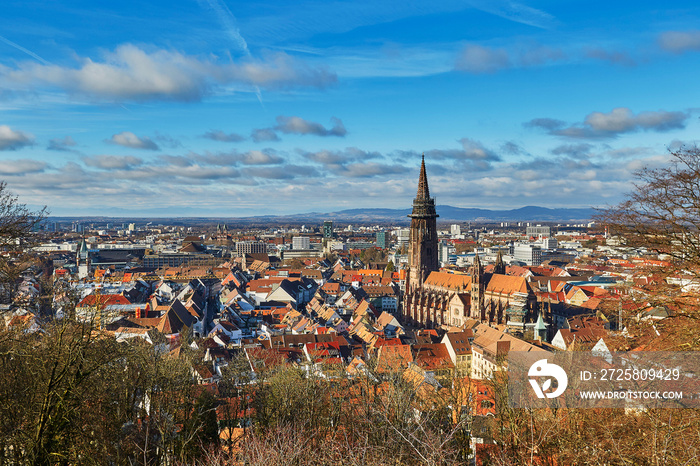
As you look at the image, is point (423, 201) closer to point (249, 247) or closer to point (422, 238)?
point (422, 238)

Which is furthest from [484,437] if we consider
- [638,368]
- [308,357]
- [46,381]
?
[308,357]

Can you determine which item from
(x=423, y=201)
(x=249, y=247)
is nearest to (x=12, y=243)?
(x=423, y=201)

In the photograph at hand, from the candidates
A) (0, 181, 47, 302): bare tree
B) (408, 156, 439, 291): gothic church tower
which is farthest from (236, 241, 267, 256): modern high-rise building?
(0, 181, 47, 302): bare tree

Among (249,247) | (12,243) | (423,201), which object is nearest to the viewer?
(12,243)

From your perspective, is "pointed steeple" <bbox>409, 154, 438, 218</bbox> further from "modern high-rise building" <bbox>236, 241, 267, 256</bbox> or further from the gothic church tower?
"modern high-rise building" <bbox>236, 241, 267, 256</bbox>

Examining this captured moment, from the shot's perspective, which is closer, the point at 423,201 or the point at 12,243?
the point at 12,243

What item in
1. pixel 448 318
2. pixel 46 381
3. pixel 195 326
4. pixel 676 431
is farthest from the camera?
pixel 448 318

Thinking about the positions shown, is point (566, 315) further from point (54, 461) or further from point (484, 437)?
point (54, 461)
